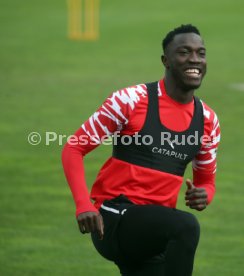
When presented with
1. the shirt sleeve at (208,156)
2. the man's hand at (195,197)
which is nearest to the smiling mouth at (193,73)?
the shirt sleeve at (208,156)

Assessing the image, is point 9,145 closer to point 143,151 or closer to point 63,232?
point 63,232

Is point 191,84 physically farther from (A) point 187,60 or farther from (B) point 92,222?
→ (B) point 92,222

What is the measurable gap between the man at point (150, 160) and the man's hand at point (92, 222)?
111 mm

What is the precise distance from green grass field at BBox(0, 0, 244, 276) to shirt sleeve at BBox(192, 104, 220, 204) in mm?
2610

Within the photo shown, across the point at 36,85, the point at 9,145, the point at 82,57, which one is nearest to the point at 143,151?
the point at 9,145

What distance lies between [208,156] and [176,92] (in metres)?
0.50

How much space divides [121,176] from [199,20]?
26.0 metres

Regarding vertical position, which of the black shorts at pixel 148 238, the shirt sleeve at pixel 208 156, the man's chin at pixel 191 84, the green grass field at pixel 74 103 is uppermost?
the man's chin at pixel 191 84

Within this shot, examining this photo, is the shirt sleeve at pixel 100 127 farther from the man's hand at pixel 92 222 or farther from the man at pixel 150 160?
the man's hand at pixel 92 222

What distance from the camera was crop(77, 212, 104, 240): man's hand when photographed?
6434 millimetres

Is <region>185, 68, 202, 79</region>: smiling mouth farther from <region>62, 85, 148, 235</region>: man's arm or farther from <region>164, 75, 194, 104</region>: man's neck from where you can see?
<region>62, 85, 148, 235</region>: man's arm

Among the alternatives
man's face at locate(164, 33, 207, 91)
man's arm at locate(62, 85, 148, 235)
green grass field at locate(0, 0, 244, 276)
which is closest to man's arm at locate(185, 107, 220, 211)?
man's face at locate(164, 33, 207, 91)

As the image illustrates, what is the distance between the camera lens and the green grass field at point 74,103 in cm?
1050

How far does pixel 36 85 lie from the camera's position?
21.2 meters
